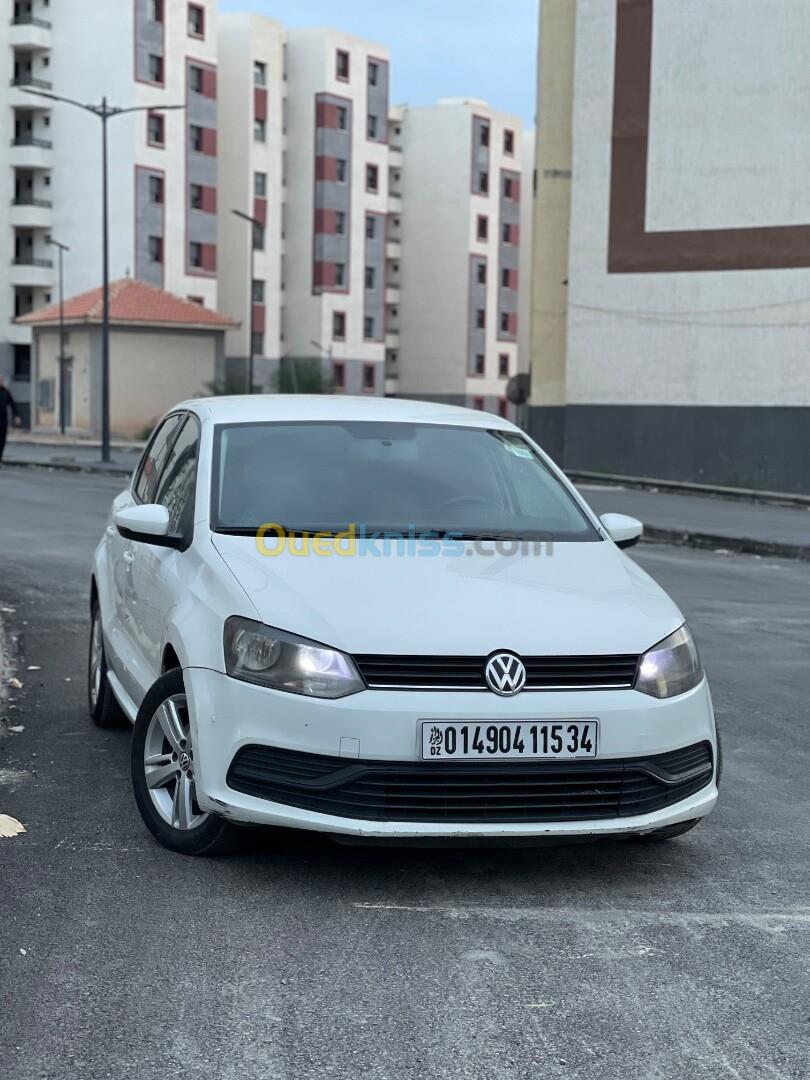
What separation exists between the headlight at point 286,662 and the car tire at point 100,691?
2345mm

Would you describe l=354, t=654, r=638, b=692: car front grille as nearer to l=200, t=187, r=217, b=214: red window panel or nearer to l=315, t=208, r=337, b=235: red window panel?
l=200, t=187, r=217, b=214: red window panel

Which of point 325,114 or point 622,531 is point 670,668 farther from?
point 325,114

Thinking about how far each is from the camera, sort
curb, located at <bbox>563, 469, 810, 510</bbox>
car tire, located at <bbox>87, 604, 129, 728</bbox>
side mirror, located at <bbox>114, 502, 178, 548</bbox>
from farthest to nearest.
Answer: curb, located at <bbox>563, 469, 810, 510</bbox>, car tire, located at <bbox>87, 604, 129, 728</bbox>, side mirror, located at <bbox>114, 502, 178, 548</bbox>

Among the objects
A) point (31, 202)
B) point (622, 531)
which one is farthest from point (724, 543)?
point (31, 202)

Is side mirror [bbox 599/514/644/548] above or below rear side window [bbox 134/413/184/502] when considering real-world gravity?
below

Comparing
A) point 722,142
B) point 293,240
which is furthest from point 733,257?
point 293,240

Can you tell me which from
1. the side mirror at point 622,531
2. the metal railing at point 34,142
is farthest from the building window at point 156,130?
the side mirror at point 622,531

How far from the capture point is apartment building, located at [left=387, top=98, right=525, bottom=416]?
96.8 meters

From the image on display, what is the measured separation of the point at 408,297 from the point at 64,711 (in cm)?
9311

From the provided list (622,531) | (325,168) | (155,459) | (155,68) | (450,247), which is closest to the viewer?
(622,531)

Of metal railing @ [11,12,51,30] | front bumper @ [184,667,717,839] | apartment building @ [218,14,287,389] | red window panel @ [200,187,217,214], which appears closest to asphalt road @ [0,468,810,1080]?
front bumper @ [184,667,717,839]

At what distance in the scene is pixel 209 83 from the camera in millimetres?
75312

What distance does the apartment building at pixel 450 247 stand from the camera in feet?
317

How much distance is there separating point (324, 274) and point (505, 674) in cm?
8369
